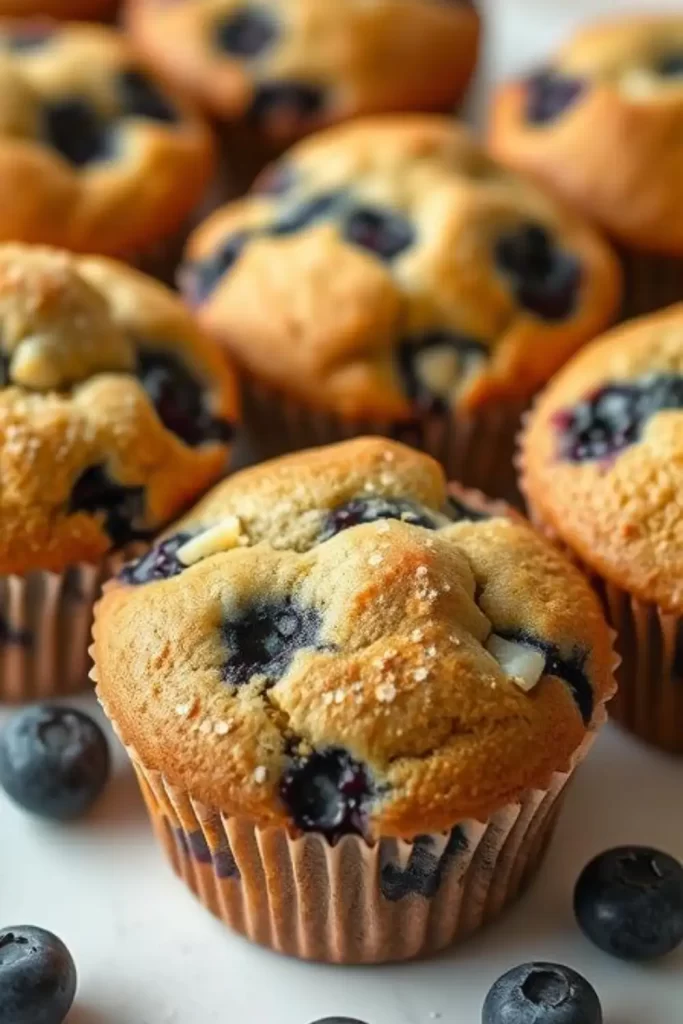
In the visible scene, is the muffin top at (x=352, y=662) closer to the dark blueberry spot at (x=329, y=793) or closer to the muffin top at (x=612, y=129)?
the dark blueberry spot at (x=329, y=793)

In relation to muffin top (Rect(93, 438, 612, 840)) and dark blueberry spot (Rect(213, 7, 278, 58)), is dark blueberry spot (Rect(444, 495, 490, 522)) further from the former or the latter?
dark blueberry spot (Rect(213, 7, 278, 58))

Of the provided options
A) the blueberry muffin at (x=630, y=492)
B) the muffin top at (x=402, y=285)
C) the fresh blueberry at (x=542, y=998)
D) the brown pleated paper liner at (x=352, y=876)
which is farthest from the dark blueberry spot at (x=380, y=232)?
the fresh blueberry at (x=542, y=998)

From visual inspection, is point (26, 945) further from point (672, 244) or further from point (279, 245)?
point (672, 244)

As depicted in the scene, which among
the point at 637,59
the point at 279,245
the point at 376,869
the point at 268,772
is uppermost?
the point at 637,59

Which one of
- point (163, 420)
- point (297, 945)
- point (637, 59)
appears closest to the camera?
point (297, 945)

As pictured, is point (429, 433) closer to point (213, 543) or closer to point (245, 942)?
point (213, 543)

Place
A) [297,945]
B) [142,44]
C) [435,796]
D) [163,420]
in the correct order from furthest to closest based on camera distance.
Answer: [142,44], [163,420], [297,945], [435,796]

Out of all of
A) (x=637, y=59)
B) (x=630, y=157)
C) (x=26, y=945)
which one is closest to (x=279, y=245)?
(x=630, y=157)

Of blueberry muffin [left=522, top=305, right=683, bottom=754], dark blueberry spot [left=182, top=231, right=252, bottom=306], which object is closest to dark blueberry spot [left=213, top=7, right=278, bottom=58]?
dark blueberry spot [left=182, top=231, right=252, bottom=306]

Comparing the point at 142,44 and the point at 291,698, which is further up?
the point at 142,44
